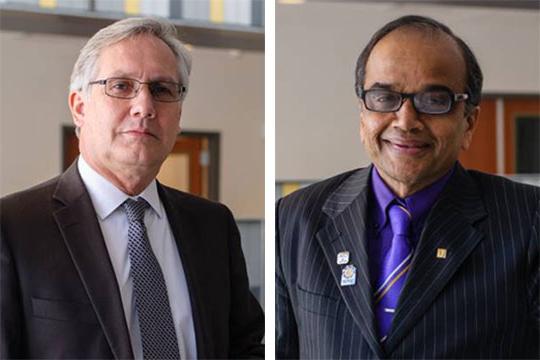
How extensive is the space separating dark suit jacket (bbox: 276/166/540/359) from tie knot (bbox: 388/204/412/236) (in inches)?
1.9

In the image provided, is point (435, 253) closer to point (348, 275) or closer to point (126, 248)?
point (348, 275)

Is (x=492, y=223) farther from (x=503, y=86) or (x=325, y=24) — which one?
(x=325, y=24)

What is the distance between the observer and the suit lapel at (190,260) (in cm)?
187

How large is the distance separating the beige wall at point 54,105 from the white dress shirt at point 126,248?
122 mm

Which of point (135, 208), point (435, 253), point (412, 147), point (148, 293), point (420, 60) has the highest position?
point (420, 60)

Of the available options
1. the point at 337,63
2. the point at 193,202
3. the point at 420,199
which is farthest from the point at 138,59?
the point at 420,199

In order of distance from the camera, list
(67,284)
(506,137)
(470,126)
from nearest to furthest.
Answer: (67,284) → (470,126) → (506,137)

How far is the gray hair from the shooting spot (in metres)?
1.79

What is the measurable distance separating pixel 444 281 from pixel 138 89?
88 cm

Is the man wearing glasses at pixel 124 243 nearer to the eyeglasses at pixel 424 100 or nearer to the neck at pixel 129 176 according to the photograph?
the neck at pixel 129 176

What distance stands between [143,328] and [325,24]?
91 cm

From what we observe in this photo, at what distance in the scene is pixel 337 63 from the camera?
1.89 metres

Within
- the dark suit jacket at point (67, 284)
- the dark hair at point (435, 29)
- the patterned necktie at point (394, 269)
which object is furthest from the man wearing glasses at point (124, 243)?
the dark hair at point (435, 29)

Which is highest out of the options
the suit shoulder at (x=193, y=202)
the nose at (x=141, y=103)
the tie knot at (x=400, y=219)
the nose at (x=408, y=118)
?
the nose at (x=141, y=103)
